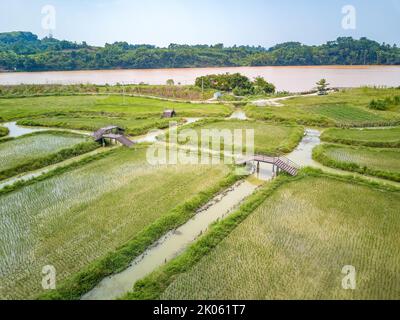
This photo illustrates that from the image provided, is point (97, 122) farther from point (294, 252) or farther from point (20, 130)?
point (294, 252)

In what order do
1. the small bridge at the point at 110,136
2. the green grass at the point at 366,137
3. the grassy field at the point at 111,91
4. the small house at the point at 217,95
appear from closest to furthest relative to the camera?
1. the green grass at the point at 366,137
2. the small bridge at the point at 110,136
3. the small house at the point at 217,95
4. the grassy field at the point at 111,91

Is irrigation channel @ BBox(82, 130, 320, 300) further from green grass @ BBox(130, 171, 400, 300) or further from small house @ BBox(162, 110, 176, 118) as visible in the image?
small house @ BBox(162, 110, 176, 118)

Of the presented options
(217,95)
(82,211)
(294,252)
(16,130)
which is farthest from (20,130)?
(294,252)

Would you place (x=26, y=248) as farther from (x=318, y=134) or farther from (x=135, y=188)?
(x=318, y=134)

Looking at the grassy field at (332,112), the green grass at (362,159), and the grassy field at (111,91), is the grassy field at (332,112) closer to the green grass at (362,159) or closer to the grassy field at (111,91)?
the green grass at (362,159)

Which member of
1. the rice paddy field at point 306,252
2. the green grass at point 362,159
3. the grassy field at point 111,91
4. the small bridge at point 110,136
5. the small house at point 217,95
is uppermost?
the grassy field at point 111,91

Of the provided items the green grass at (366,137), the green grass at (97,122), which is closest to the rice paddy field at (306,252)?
the green grass at (366,137)
